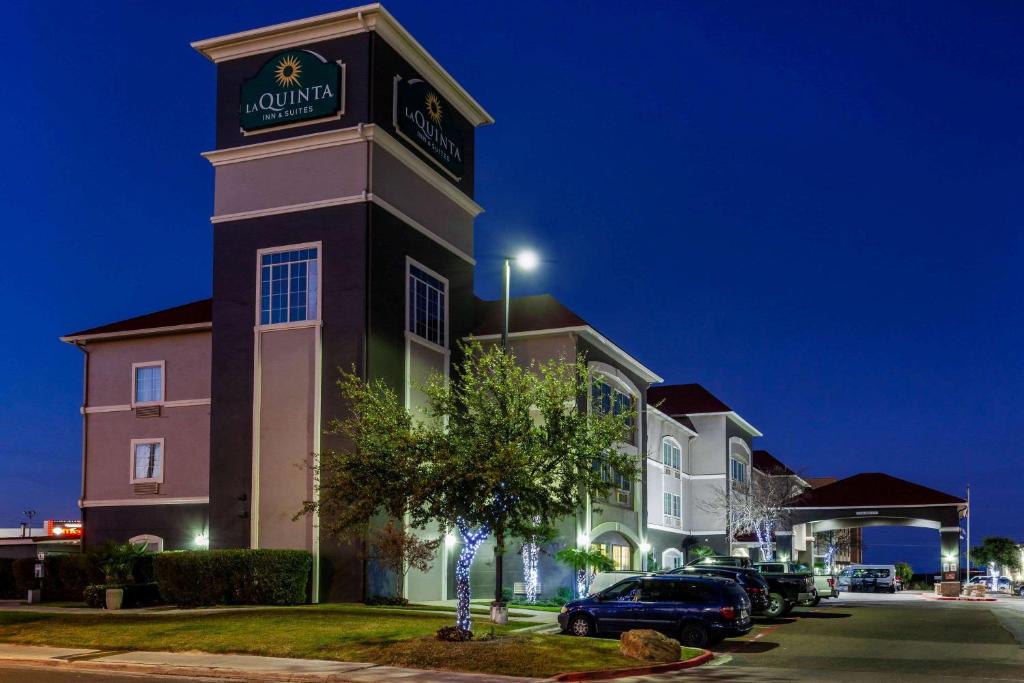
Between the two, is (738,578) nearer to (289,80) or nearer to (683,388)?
(289,80)

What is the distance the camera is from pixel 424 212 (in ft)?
123

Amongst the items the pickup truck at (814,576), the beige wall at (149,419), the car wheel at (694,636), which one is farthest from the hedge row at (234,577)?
the pickup truck at (814,576)

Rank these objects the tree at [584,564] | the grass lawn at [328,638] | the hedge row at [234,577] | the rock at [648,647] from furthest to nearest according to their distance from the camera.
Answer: the tree at [584,564] < the hedge row at [234,577] < the rock at [648,647] < the grass lawn at [328,638]

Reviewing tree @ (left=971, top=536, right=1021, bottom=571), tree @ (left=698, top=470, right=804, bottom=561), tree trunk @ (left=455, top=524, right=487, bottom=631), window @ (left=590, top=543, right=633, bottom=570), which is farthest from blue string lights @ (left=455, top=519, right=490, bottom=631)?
tree @ (left=971, top=536, right=1021, bottom=571)

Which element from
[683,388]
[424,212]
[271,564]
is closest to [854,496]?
[683,388]

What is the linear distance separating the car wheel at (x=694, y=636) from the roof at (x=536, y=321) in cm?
1601

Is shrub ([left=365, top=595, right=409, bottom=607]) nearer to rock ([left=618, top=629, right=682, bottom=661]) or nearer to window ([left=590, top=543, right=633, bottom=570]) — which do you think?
rock ([left=618, top=629, right=682, bottom=661])

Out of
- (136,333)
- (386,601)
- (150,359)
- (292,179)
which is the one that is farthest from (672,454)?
(292,179)

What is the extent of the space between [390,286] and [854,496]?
43.2 m

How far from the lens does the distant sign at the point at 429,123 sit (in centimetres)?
3625

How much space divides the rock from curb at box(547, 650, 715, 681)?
237 millimetres

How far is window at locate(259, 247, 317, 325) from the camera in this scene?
34.9 metres

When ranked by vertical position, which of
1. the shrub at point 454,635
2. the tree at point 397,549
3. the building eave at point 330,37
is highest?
the building eave at point 330,37

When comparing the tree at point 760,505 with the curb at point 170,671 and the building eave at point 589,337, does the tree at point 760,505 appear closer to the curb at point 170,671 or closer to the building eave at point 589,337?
the building eave at point 589,337
